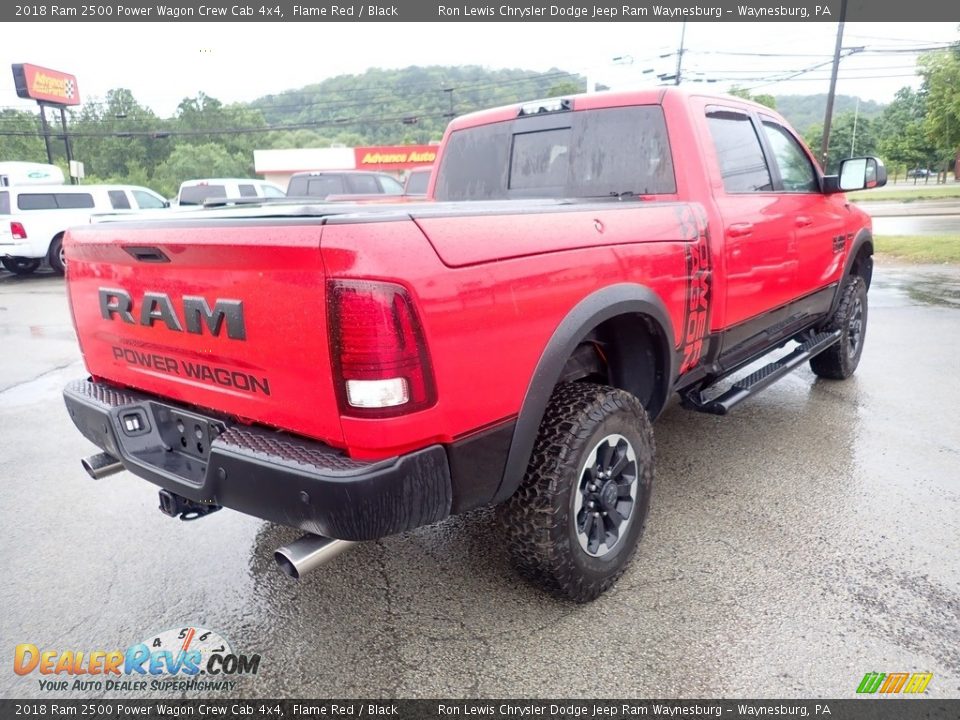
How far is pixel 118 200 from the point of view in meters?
15.2

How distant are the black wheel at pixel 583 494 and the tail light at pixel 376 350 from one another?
27.0 inches

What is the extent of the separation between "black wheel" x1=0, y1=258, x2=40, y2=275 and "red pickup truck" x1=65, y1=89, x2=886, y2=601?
45.7 ft

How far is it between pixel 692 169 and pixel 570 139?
28.8 inches

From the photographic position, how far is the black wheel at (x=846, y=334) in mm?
5012

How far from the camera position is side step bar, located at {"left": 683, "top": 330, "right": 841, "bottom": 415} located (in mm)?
3447

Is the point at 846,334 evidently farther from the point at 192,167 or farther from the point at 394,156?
the point at 192,167

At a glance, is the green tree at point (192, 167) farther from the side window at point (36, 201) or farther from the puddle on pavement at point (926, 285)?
the puddle on pavement at point (926, 285)

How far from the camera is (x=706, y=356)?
333 centimetres

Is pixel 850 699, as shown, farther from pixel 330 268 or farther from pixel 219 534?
pixel 219 534

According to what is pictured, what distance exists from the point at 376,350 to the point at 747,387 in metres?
2.60

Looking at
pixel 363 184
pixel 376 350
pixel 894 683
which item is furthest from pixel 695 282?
pixel 363 184

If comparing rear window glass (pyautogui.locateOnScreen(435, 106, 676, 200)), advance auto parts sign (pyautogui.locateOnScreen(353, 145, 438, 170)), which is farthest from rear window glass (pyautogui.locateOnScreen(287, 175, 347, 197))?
Result: advance auto parts sign (pyautogui.locateOnScreen(353, 145, 438, 170))

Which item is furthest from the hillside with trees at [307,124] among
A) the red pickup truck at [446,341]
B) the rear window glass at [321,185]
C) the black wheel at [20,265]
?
Result: the red pickup truck at [446,341]

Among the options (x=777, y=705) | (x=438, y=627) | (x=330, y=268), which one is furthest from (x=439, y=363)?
(x=777, y=705)
